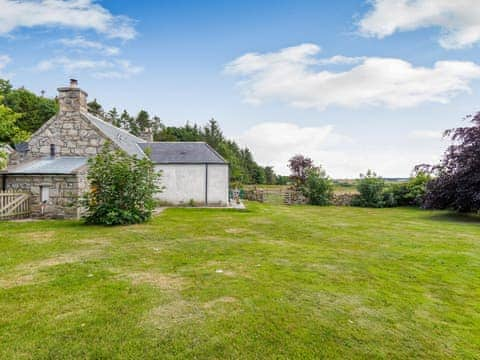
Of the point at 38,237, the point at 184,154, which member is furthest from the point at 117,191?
the point at 184,154

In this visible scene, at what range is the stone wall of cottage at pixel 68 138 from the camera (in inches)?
522

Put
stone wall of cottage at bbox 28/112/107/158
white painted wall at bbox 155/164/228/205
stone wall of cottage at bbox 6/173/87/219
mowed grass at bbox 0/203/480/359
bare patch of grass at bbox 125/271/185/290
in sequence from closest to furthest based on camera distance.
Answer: mowed grass at bbox 0/203/480/359 → bare patch of grass at bbox 125/271/185/290 → stone wall of cottage at bbox 6/173/87/219 → stone wall of cottage at bbox 28/112/107/158 → white painted wall at bbox 155/164/228/205

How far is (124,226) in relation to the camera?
9625 millimetres

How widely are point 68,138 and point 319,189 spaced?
699 inches

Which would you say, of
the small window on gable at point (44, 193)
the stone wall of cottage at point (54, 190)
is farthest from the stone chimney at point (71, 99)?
the small window on gable at point (44, 193)

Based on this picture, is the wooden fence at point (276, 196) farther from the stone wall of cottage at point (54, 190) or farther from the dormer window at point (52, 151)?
the dormer window at point (52, 151)

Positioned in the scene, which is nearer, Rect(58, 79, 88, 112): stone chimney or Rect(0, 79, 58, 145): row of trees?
Rect(58, 79, 88, 112): stone chimney

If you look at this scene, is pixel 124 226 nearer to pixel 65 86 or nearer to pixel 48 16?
pixel 65 86

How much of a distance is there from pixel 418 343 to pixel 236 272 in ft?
9.40

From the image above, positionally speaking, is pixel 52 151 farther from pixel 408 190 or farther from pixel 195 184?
pixel 408 190

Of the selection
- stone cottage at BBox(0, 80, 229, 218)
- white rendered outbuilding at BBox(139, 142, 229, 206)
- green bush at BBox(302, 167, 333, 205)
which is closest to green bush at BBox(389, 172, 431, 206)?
green bush at BBox(302, 167, 333, 205)

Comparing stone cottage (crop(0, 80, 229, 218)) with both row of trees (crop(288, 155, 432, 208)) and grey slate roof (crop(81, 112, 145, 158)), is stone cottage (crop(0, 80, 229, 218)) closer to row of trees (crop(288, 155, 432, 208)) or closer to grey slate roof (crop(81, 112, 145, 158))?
grey slate roof (crop(81, 112, 145, 158))

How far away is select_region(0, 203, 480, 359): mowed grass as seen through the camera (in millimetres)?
2695

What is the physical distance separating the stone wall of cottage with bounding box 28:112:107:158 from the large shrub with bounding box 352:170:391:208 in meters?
18.7
